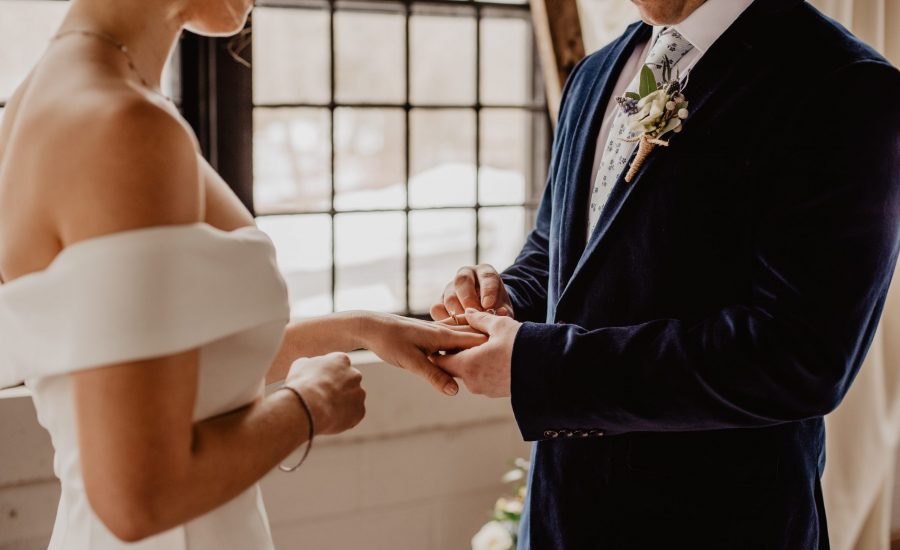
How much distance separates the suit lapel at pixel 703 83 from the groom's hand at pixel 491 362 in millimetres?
193

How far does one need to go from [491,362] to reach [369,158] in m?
1.62

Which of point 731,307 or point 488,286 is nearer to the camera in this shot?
point 731,307

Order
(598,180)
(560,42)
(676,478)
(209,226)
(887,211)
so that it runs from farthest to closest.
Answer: (560,42)
(598,180)
(676,478)
(887,211)
(209,226)

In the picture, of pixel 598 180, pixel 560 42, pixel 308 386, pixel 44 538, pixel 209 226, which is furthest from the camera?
pixel 560 42

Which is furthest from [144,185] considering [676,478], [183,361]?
[676,478]

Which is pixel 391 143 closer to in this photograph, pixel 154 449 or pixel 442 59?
pixel 442 59

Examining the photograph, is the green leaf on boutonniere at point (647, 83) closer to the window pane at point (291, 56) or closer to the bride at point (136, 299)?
the bride at point (136, 299)

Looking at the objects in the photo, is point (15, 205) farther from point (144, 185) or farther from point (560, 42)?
point (560, 42)

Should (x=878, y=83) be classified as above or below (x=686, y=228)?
above

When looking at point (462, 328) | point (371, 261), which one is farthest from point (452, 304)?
point (371, 261)

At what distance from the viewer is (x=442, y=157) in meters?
3.09

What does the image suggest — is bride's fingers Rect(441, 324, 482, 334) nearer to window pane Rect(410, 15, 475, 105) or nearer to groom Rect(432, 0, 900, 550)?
groom Rect(432, 0, 900, 550)

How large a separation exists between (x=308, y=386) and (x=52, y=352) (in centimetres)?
32

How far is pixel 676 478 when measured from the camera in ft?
4.79
